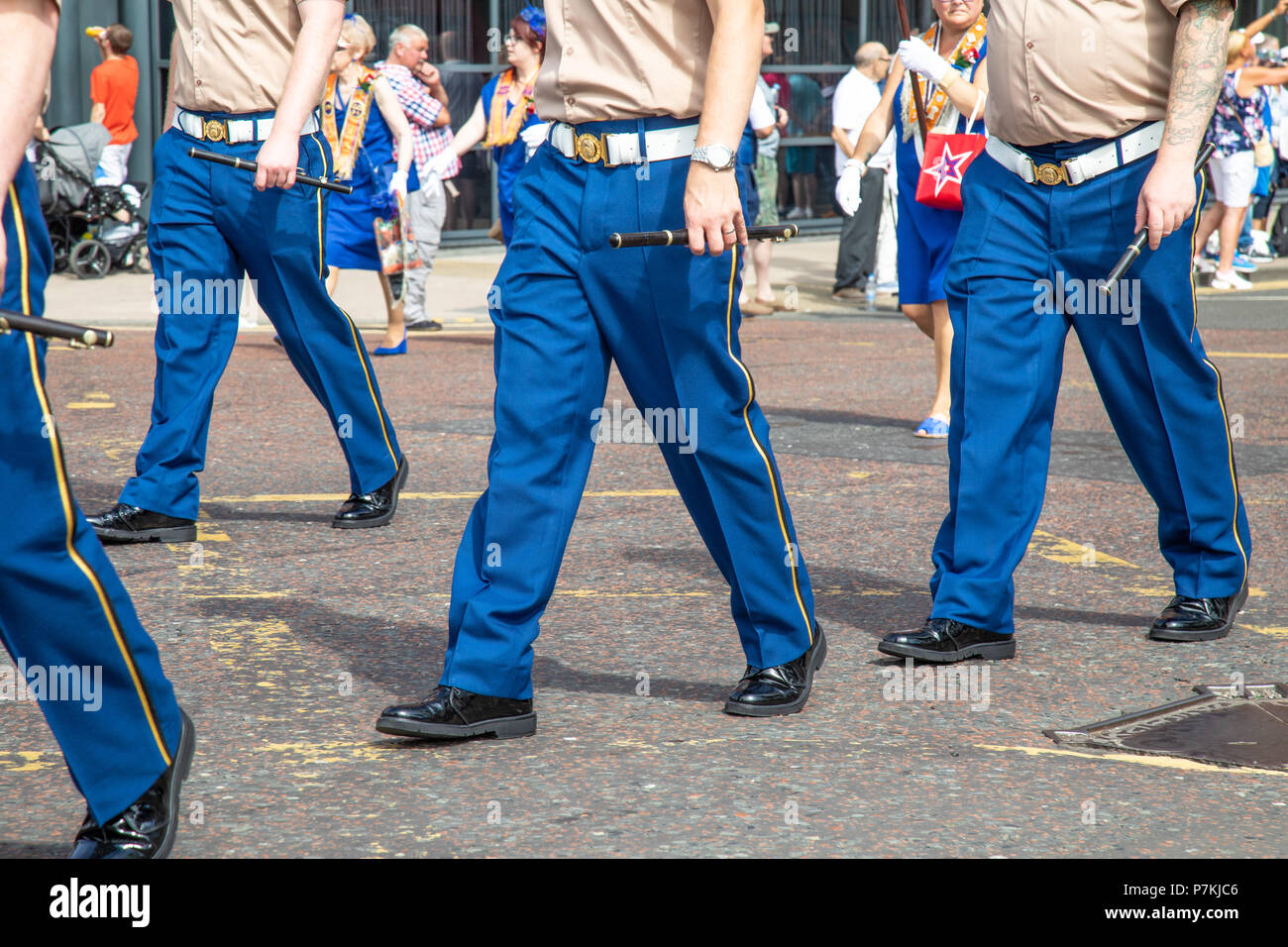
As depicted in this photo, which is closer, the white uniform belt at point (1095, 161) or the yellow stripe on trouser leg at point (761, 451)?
the yellow stripe on trouser leg at point (761, 451)

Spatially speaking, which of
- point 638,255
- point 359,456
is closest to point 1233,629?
point 638,255

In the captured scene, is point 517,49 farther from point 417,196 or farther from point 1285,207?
point 1285,207

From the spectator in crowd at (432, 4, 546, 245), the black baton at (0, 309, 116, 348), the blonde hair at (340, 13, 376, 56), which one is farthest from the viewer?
the blonde hair at (340, 13, 376, 56)

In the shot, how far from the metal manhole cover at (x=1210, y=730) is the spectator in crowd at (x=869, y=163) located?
357 inches

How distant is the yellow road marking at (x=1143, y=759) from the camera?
3508 millimetres

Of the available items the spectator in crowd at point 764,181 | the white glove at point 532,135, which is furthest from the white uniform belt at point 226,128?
the spectator in crowd at point 764,181

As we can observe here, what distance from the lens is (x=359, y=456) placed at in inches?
232

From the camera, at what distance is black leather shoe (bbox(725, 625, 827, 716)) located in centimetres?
384

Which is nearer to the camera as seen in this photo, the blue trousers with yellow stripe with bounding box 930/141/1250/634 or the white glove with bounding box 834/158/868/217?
the blue trousers with yellow stripe with bounding box 930/141/1250/634

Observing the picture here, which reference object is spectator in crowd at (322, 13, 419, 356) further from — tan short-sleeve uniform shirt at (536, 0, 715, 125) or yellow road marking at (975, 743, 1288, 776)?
yellow road marking at (975, 743, 1288, 776)

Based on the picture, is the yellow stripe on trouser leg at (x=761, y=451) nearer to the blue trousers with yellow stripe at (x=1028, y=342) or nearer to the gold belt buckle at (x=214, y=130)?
the blue trousers with yellow stripe at (x=1028, y=342)

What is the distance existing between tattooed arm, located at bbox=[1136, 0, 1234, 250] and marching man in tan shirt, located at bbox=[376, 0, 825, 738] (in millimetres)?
1131

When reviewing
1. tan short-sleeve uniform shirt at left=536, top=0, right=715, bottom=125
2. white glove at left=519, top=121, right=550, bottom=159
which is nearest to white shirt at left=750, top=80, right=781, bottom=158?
white glove at left=519, top=121, right=550, bottom=159
